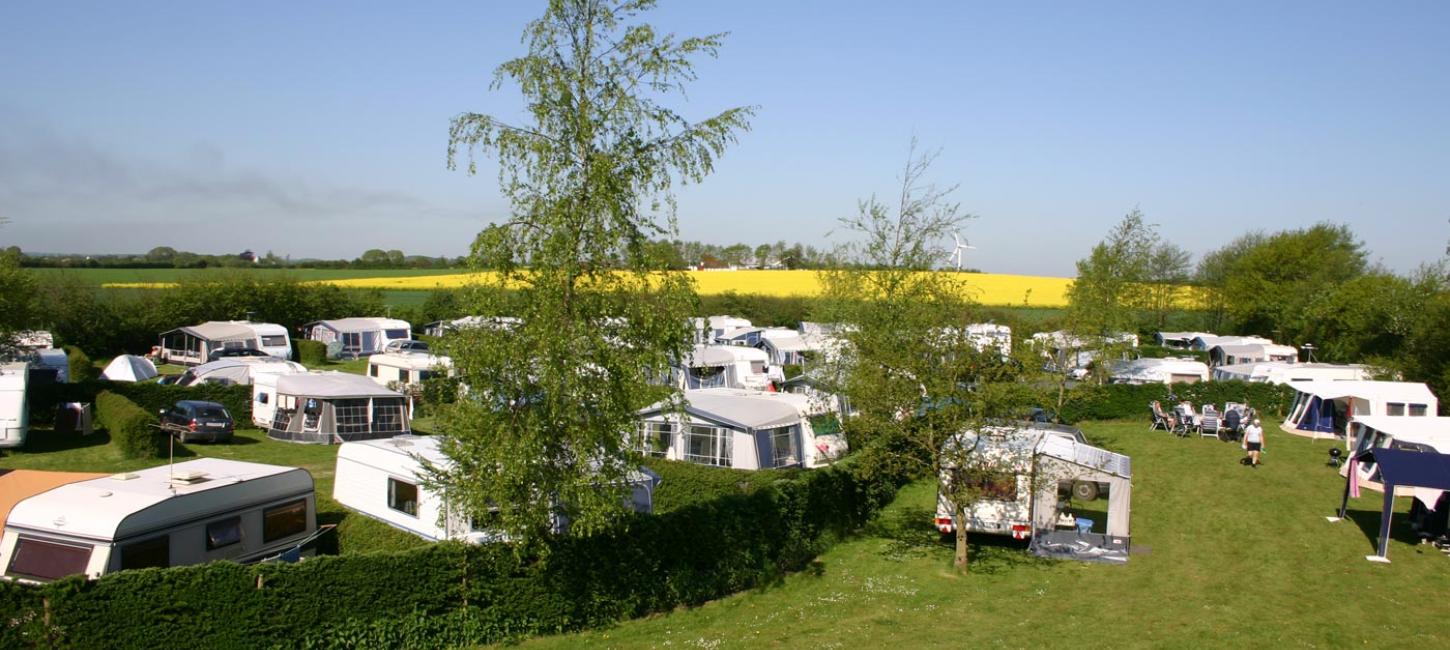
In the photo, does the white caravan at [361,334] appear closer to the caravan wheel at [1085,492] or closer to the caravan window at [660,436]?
the caravan window at [660,436]

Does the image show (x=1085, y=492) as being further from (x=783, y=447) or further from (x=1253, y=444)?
(x=1253, y=444)

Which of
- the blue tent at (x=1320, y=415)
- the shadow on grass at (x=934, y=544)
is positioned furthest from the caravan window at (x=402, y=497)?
the blue tent at (x=1320, y=415)

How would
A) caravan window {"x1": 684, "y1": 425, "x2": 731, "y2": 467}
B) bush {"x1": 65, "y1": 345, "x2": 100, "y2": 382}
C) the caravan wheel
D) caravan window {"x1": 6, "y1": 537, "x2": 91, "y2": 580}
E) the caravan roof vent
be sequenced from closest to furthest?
caravan window {"x1": 6, "y1": 537, "x2": 91, "y2": 580}, the caravan roof vent, the caravan wheel, caravan window {"x1": 684, "y1": 425, "x2": 731, "y2": 467}, bush {"x1": 65, "y1": 345, "x2": 100, "y2": 382}

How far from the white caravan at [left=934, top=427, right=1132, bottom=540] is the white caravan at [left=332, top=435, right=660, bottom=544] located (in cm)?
555

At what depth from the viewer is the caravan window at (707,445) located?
19188 millimetres

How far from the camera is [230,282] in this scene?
146ft

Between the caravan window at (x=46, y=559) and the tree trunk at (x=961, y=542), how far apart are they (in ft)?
38.9

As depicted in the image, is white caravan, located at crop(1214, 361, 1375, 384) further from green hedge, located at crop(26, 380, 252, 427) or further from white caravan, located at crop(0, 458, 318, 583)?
green hedge, located at crop(26, 380, 252, 427)

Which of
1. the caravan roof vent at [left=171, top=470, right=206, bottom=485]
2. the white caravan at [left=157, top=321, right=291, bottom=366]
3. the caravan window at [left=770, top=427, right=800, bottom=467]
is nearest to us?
the caravan roof vent at [left=171, top=470, right=206, bottom=485]

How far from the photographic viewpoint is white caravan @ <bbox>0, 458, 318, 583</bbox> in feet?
35.3

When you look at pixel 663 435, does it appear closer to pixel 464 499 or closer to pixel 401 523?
pixel 401 523

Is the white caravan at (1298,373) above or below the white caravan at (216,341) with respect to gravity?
above

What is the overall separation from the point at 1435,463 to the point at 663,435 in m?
13.9

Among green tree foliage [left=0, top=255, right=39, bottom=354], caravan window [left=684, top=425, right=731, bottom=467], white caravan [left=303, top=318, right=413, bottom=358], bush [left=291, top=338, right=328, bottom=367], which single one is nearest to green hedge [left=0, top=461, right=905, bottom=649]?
caravan window [left=684, top=425, right=731, bottom=467]
